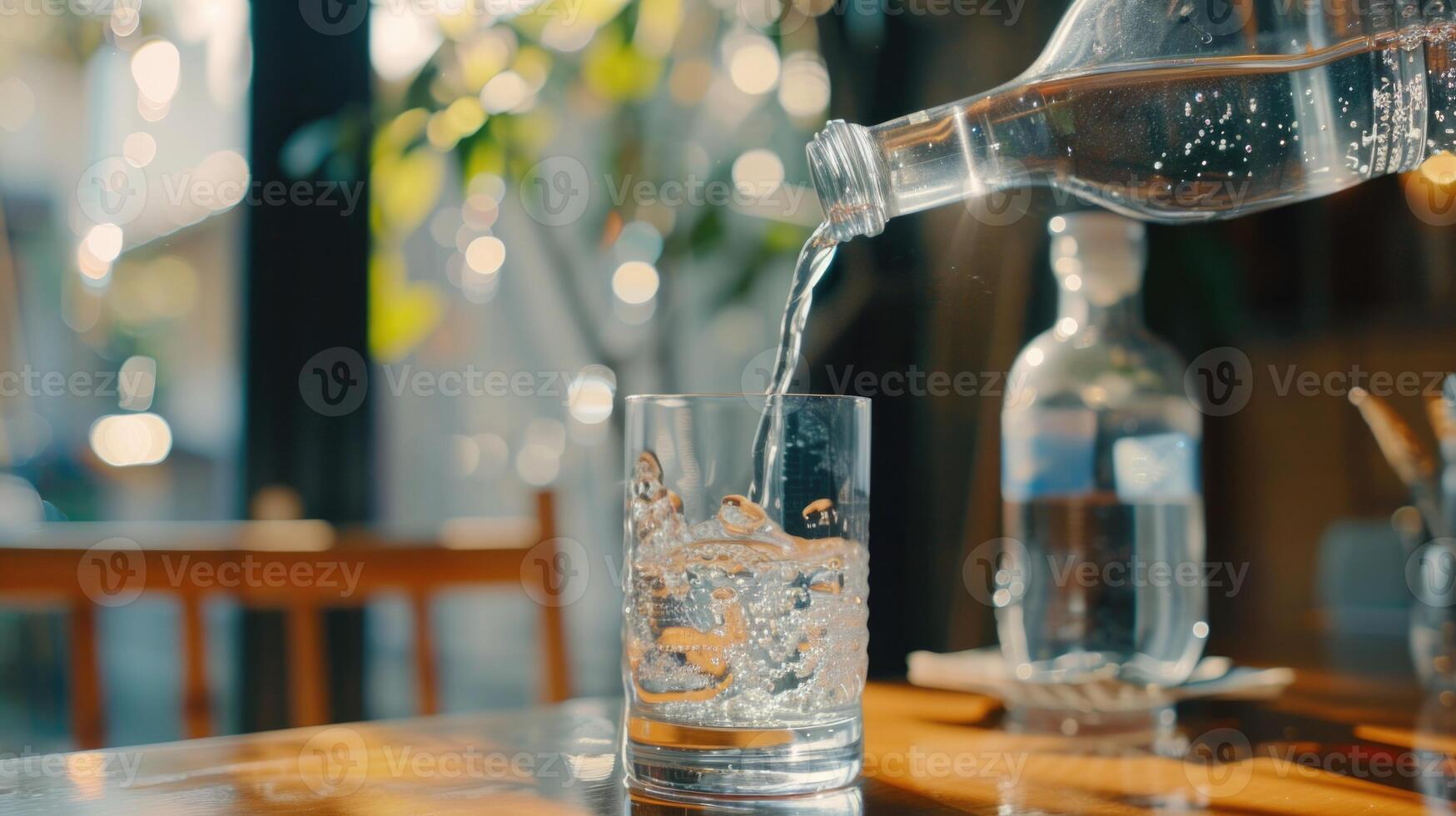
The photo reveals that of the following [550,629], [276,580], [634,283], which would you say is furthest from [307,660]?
[634,283]

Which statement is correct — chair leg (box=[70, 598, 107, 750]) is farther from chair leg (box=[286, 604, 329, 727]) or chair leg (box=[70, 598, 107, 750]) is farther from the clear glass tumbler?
the clear glass tumbler

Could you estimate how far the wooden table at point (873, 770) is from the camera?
454 millimetres

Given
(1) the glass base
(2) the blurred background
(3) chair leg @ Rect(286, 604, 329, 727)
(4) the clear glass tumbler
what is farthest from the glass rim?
(2) the blurred background

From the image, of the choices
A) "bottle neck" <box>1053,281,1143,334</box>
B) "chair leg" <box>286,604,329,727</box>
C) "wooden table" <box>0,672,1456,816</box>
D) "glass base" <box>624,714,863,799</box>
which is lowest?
"chair leg" <box>286,604,329,727</box>

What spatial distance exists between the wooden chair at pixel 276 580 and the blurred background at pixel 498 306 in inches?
17.3

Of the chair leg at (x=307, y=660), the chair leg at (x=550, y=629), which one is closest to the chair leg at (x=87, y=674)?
the chair leg at (x=307, y=660)

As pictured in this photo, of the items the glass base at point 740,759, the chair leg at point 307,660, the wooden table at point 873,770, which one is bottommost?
the chair leg at point 307,660

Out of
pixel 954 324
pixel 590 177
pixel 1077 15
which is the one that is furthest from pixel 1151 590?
pixel 590 177

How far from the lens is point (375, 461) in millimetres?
1700

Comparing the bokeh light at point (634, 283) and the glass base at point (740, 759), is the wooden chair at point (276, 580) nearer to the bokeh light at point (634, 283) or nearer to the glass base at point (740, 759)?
the glass base at point (740, 759)

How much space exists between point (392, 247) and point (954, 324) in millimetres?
826

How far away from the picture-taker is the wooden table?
45cm

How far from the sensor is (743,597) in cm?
45

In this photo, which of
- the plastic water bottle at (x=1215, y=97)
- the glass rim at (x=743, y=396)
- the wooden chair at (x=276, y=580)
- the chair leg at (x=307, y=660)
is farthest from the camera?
the chair leg at (x=307, y=660)
